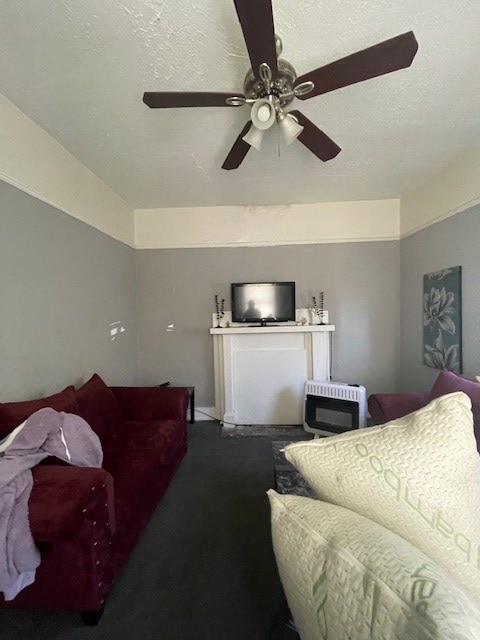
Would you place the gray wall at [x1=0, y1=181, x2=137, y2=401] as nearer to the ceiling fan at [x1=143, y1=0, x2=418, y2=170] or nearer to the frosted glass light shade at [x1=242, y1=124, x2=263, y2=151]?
the ceiling fan at [x1=143, y1=0, x2=418, y2=170]

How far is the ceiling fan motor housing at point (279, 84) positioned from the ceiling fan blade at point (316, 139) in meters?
0.19

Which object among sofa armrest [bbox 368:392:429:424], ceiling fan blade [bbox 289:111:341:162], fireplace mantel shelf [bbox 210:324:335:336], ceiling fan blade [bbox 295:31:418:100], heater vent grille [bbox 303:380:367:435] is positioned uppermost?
ceiling fan blade [bbox 289:111:341:162]

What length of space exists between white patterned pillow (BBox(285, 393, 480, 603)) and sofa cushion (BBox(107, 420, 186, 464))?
1584mm

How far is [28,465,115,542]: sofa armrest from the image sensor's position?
111 centimetres

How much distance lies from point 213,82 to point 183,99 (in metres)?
0.38

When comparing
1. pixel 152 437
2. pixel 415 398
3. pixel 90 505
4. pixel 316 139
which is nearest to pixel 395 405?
pixel 415 398

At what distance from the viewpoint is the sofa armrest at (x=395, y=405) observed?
2129mm

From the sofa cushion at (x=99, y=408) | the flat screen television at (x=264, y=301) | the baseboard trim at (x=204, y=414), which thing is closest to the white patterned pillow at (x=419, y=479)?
the sofa cushion at (x=99, y=408)

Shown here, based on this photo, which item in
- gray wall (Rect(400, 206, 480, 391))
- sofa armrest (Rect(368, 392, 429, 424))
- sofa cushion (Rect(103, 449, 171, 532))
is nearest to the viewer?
sofa cushion (Rect(103, 449, 171, 532))

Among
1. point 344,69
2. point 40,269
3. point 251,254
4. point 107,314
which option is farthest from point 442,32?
point 107,314

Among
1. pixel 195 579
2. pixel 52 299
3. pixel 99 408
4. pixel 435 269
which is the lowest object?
pixel 195 579

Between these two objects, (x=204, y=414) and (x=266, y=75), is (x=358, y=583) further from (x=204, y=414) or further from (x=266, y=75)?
(x=204, y=414)

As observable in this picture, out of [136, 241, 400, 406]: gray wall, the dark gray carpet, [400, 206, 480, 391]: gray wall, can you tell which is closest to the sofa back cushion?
[400, 206, 480, 391]: gray wall

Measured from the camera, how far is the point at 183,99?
4.61 feet
